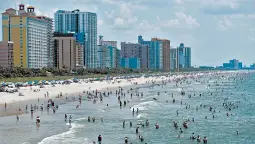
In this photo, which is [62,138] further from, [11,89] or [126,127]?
[11,89]

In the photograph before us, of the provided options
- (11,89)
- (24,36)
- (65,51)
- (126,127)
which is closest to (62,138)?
(126,127)

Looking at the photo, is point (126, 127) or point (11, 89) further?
point (11, 89)

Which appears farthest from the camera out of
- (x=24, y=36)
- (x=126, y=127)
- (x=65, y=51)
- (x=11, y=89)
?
(x=65, y=51)

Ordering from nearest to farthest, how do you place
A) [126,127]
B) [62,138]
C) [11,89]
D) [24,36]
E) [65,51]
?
[62,138]
[126,127]
[11,89]
[24,36]
[65,51]

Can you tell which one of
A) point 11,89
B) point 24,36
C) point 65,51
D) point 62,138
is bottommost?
point 62,138

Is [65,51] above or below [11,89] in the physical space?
above

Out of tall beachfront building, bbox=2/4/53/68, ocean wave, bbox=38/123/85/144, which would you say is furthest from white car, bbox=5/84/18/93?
tall beachfront building, bbox=2/4/53/68

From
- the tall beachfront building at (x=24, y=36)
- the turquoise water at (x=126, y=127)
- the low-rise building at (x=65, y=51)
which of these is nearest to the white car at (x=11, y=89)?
the turquoise water at (x=126, y=127)

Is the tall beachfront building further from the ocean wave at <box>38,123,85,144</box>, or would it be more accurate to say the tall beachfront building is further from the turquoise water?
the ocean wave at <box>38,123,85,144</box>

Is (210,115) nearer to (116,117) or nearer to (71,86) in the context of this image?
(116,117)
